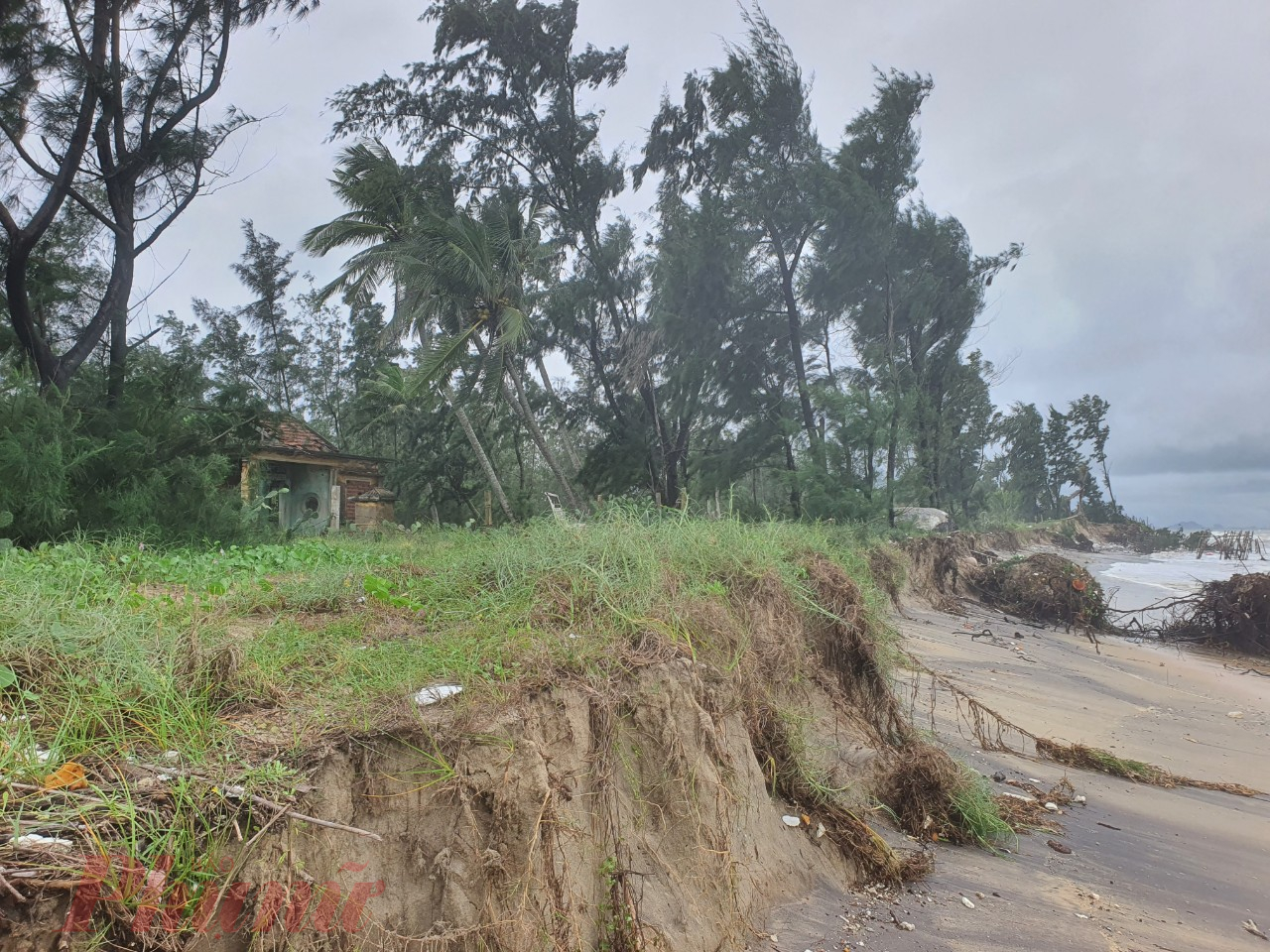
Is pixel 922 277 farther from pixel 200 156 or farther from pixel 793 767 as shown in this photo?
pixel 793 767

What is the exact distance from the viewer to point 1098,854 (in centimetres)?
444

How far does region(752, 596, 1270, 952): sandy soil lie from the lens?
11.2ft

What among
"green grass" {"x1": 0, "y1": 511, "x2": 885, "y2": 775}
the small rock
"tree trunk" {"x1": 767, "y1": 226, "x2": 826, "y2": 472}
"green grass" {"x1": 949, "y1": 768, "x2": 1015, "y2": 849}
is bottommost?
"green grass" {"x1": 949, "y1": 768, "x2": 1015, "y2": 849}

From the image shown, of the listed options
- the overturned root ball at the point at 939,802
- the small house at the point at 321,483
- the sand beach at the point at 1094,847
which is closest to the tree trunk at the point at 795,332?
the sand beach at the point at 1094,847

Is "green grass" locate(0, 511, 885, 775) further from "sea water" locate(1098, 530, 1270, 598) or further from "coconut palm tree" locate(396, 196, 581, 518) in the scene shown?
"sea water" locate(1098, 530, 1270, 598)

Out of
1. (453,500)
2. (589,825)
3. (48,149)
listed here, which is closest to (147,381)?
(48,149)

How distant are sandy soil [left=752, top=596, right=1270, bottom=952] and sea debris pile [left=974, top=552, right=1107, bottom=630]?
4333mm

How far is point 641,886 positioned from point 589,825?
0.35m

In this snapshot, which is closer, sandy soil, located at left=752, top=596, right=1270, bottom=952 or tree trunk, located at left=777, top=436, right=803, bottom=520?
sandy soil, located at left=752, top=596, right=1270, bottom=952

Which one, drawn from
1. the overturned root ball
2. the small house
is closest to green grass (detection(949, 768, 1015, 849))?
the overturned root ball

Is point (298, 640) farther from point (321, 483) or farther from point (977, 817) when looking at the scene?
point (321, 483)

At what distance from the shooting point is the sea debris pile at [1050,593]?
13.9m

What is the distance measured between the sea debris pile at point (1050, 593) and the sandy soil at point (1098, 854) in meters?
4.33

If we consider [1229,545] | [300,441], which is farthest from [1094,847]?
[1229,545]
